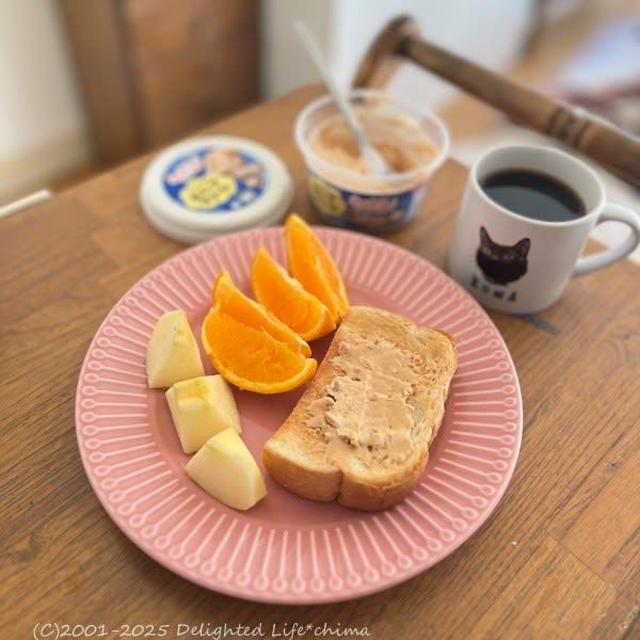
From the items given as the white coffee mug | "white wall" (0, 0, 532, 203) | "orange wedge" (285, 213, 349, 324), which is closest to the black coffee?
the white coffee mug

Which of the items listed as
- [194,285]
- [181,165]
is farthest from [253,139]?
[194,285]

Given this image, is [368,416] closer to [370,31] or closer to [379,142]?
[379,142]

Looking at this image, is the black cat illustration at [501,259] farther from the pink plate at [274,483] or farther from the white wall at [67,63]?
the white wall at [67,63]

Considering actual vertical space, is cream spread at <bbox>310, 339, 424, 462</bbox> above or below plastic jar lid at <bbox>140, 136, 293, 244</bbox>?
above

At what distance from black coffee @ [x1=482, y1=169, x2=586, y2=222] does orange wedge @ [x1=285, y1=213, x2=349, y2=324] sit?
0.23m

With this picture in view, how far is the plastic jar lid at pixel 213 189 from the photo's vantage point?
0.96 metres

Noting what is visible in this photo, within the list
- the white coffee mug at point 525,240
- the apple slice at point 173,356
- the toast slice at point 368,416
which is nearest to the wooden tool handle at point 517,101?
the white coffee mug at point 525,240

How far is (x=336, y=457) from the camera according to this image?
2.16ft

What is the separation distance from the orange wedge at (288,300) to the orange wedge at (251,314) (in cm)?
2

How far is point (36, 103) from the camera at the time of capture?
71.0 inches

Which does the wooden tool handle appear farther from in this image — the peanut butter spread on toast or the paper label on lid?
the peanut butter spread on toast

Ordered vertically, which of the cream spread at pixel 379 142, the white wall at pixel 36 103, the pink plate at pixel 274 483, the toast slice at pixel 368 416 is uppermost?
the cream spread at pixel 379 142

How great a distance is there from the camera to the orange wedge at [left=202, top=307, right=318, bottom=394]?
0.73 meters

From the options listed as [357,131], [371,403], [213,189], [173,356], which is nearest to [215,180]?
[213,189]
